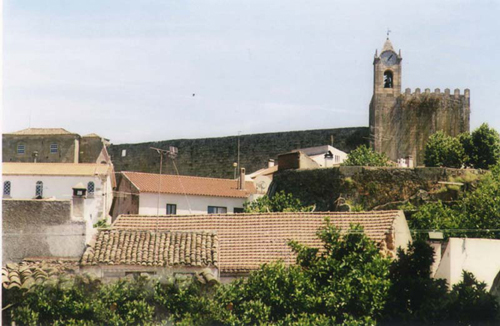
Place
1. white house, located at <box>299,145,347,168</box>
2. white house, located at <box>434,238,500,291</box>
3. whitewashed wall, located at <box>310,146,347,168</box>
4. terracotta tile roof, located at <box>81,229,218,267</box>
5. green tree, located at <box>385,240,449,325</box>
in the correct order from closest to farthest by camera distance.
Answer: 1. green tree, located at <box>385,240,449,325</box>
2. white house, located at <box>434,238,500,291</box>
3. terracotta tile roof, located at <box>81,229,218,267</box>
4. whitewashed wall, located at <box>310,146,347,168</box>
5. white house, located at <box>299,145,347,168</box>

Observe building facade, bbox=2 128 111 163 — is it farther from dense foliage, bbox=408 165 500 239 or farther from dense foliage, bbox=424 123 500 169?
dense foliage, bbox=408 165 500 239

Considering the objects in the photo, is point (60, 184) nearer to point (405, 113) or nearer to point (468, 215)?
point (405, 113)

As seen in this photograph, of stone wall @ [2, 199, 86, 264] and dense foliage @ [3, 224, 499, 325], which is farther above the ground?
stone wall @ [2, 199, 86, 264]

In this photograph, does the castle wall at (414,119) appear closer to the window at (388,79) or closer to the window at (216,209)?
the window at (388,79)

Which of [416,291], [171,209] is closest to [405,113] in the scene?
[171,209]

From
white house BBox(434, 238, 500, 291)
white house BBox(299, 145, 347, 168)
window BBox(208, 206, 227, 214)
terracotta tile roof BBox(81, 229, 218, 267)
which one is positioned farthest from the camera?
white house BBox(299, 145, 347, 168)

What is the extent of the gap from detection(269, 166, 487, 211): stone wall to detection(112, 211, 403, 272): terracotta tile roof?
10.9m

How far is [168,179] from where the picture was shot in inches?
1726

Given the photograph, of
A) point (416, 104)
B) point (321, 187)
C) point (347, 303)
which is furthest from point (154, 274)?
point (416, 104)

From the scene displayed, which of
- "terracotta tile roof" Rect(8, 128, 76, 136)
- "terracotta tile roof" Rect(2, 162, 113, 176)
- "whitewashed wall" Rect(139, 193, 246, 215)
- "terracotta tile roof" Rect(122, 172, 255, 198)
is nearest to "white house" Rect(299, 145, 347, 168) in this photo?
"terracotta tile roof" Rect(122, 172, 255, 198)

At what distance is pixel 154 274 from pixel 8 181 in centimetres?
2130

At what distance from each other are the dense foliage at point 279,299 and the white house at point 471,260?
3.08 ft

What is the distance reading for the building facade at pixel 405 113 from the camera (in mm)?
45531

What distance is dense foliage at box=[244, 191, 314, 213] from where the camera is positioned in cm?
3569
